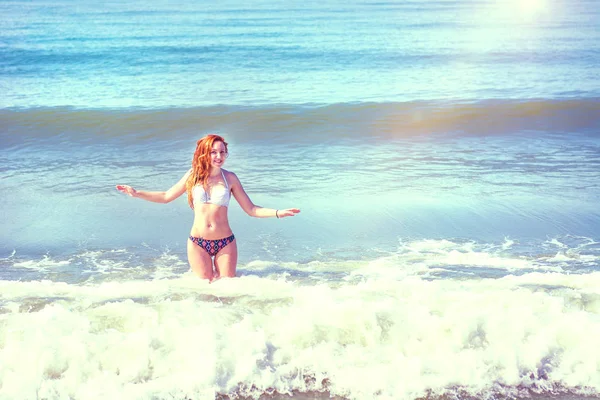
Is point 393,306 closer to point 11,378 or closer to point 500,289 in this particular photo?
point 500,289

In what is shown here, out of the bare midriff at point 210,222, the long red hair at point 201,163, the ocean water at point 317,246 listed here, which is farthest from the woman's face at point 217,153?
the ocean water at point 317,246

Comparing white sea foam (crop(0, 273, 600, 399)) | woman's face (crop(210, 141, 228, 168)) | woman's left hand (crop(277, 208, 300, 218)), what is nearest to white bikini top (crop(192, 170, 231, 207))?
woman's face (crop(210, 141, 228, 168))

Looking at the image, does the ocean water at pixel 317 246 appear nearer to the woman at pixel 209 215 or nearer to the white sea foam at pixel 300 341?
the white sea foam at pixel 300 341

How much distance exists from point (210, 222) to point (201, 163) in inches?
19.8

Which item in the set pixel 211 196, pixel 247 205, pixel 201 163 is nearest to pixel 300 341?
pixel 247 205

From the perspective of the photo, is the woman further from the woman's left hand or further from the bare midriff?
the woman's left hand

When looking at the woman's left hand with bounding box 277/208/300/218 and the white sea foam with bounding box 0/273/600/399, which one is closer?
the white sea foam with bounding box 0/273/600/399

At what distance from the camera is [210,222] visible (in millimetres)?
5633

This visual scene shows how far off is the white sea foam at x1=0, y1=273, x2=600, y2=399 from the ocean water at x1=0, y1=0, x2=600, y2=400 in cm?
2

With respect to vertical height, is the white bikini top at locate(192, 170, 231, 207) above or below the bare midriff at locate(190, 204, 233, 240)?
above

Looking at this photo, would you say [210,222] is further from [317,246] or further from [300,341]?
[300,341]

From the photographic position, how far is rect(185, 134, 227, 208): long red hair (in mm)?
5492

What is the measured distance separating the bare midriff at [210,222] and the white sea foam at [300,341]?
54 centimetres

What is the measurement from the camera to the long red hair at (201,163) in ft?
18.0
